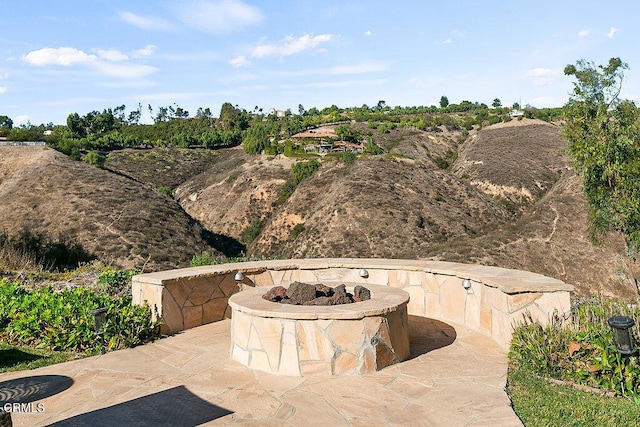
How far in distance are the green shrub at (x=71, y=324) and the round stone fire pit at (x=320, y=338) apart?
6.24 ft

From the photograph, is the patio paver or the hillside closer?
the patio paver

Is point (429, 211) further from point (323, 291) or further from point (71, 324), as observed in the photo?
point (71, 324)

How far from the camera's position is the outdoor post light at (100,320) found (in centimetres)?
602

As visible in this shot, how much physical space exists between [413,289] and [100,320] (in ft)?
16.0

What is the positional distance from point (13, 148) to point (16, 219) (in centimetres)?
1648

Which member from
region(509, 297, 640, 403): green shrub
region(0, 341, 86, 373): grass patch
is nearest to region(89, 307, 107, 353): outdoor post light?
region(0, 341, 86, 373): grass patch

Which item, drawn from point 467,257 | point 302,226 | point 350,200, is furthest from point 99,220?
point 467,257

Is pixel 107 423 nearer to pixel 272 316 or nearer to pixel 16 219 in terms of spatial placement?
pixel 272 316

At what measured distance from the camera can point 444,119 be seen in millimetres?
86938

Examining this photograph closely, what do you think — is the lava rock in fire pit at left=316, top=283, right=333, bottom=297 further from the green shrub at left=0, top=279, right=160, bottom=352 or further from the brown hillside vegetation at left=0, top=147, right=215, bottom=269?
the brown hillside vegetation at left=0, top=147, right=215, bottom=269

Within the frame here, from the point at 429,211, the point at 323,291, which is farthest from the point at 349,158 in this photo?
the point at 323,291

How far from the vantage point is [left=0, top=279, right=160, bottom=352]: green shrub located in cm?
621

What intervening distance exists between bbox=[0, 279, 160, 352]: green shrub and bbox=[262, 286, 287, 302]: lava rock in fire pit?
69.8 inches

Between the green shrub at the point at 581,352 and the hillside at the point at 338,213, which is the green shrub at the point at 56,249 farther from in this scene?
the green shrub at the point at 581,352
